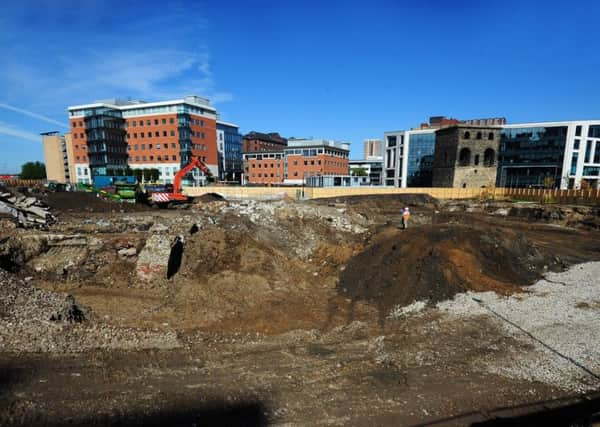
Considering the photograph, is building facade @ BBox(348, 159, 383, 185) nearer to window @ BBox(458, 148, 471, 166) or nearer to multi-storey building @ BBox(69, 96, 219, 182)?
window @ BBox(458, 148, 471, 166)

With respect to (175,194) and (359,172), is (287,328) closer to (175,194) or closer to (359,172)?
(175,194)

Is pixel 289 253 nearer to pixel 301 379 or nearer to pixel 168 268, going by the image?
pixel 168 268

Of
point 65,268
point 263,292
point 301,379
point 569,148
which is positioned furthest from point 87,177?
point 569,148

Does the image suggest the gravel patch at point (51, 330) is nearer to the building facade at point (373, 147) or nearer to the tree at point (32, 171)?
the tree at point (32, 171)

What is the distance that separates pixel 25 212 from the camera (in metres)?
16.8

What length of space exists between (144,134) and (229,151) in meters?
24.6

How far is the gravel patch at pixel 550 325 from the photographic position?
20.4ft

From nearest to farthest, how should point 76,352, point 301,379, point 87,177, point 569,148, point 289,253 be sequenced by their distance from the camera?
point 301,379 → point 76,352 → point 289,253 → point 569,148 → point 87,177

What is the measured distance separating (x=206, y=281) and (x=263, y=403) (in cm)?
735

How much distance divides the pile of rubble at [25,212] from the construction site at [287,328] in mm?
127

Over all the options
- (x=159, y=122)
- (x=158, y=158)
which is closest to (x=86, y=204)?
(x=158, y=158)

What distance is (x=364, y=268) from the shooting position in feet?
43.2

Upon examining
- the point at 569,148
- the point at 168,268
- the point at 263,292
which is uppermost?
the point at 569,148

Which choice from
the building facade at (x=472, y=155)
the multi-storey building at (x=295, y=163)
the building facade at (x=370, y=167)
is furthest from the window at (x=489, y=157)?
the building facade at (x=370, y=167)
